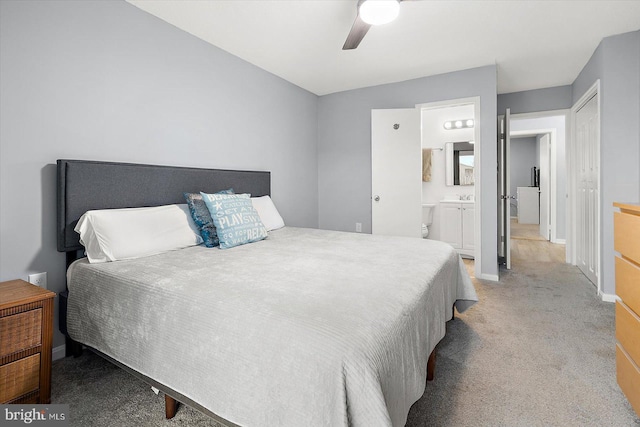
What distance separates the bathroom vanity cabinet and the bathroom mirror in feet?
1.87

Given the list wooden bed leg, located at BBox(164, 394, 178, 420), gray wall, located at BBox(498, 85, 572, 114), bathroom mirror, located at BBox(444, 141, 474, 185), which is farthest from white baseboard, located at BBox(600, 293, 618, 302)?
wooden bed leg, located at BBox(164, 394, 178, 420)

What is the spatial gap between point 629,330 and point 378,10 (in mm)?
2211

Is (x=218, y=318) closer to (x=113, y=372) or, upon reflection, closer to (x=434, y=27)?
(x=113, y=372)

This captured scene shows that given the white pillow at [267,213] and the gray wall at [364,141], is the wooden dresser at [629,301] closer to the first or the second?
the gray wall at [364,141]

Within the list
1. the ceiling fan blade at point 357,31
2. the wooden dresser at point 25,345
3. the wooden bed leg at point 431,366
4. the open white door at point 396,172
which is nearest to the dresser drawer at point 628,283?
the wooden bed leg at point 431,366

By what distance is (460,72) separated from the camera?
3.75 meters

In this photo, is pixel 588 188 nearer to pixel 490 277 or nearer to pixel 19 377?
pixel 490 277

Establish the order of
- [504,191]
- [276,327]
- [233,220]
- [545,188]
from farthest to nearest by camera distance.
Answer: [545,188]
[504,191]
[233,220]
[276,327]

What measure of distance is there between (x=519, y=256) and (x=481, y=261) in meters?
1.72

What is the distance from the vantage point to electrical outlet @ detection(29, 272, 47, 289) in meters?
1.92

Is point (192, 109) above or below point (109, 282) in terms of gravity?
above

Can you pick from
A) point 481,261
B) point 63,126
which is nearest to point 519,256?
point 481,261

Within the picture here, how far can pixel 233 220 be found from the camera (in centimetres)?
238

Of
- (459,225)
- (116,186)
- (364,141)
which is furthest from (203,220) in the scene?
(459,225)
